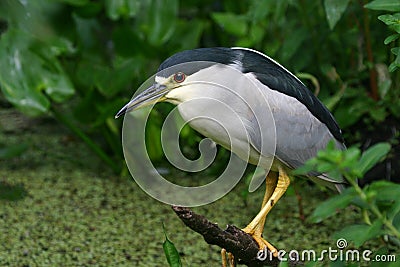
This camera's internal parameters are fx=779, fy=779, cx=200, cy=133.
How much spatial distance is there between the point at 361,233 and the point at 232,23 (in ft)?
5.63

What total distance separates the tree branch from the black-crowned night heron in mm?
38

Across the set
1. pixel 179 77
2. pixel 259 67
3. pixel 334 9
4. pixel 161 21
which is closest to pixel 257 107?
pixel 259 67

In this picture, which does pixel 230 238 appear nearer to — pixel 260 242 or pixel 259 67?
pixel 260 242

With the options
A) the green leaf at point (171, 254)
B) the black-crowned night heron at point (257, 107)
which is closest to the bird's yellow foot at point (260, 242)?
the black-crowned night heron at point (257, 107)

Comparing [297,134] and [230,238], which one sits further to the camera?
[297,134]

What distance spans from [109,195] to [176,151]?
28 centimetres

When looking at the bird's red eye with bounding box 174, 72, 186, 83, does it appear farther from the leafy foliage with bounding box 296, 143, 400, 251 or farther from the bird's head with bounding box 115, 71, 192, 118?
the leafy foliage with bounding box 296, 143, 400, 251

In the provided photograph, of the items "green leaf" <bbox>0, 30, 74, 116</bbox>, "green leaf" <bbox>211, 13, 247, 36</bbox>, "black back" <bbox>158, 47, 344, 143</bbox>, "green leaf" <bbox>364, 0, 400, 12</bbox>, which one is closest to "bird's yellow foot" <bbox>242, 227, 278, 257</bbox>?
"black back" <bbox>158, 47, 344, 143</bbox>

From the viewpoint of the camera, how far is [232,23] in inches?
113

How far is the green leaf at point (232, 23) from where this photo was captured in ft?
9.34

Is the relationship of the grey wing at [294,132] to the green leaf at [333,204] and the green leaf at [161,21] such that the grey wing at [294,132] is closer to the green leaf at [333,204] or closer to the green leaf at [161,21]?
the green leaf at [333,204]

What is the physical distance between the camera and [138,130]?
2684 millimetres

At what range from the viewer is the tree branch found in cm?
148

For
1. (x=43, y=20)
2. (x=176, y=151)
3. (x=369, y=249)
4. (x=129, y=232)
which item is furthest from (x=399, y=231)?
(x=43, y=20)
